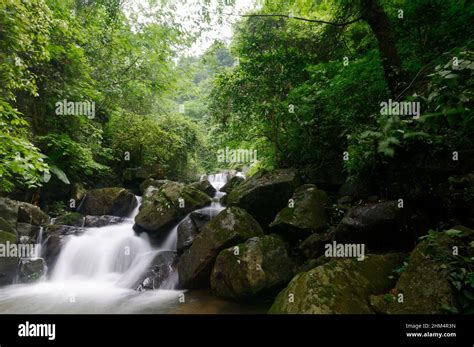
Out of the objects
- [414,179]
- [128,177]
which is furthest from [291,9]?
[128,177]

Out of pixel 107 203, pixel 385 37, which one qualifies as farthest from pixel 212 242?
pixel 107 203

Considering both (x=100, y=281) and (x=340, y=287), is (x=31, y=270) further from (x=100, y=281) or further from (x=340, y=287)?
(x=340, y=287)

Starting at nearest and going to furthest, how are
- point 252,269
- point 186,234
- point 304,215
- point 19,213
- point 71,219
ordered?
point 252,269, point 304,215, point 186,234, point 19,213, point 71,219

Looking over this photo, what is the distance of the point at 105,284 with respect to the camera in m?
7.70

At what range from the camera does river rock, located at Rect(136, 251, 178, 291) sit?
717cm

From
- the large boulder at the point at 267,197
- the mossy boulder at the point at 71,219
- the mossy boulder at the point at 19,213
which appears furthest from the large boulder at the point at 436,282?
the mossy boulder at the point at 71,219

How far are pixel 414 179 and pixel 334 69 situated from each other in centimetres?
354

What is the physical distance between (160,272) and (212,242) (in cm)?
217

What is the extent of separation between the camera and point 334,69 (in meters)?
7.05

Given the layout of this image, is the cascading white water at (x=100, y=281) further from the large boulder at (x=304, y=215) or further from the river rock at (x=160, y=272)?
the large boulder at (x=304, y=215)

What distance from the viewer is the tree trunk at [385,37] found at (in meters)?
4.88

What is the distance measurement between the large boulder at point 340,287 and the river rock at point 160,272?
165 inches

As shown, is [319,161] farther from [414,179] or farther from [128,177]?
[128,177]
